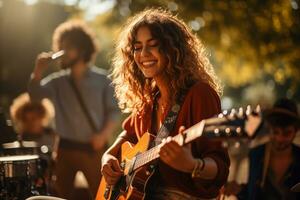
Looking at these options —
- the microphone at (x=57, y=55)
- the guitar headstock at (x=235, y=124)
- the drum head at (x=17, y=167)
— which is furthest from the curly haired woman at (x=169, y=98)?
the microphone at (x=57, y=55)

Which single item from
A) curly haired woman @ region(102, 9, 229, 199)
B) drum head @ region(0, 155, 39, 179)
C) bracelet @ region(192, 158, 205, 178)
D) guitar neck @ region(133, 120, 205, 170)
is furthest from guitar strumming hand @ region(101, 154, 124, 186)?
drum head @ region(0, 155, 39, 179)

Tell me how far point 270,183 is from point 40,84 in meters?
2.56

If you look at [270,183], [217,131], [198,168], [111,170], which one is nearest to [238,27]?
[270,183]

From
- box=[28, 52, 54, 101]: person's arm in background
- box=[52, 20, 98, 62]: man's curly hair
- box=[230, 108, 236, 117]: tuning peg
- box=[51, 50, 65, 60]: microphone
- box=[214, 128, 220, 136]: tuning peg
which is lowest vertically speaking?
box=[214, 128, 220, 136]: tuning peg

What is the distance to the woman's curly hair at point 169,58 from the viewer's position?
168 inches

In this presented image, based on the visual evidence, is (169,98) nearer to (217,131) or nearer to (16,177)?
(217,131)

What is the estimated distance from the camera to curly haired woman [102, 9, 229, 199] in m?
3.87

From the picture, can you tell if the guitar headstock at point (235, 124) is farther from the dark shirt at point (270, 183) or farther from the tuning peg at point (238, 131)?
the dark shirt at point (270, 183)

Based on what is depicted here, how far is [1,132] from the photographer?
268 inches

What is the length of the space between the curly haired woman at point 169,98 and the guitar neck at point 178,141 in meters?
0.04

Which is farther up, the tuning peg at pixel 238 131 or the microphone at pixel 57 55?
the microphone at pixel 57 55

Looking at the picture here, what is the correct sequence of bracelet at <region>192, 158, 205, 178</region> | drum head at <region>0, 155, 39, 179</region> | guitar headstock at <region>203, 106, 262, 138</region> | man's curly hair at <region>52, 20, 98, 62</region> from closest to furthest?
1. guitar headstock at <region>203, 106, 262, 138</region>
2. bracelet at <region>192, 158, 205, 178</region>
3. drum head at <region>0, 155, 39, 179</region>
4. man's curly hair at <region>52, 20, 98, 62</region>

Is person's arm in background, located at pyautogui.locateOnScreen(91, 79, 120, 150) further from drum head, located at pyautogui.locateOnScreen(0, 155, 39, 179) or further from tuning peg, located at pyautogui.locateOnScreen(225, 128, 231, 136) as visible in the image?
tuning peg, located at pyautogui.locateOnScreen(225, 128, 231, 136)

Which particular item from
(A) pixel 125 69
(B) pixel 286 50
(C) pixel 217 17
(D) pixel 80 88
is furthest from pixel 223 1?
(A) pixel 125 69
